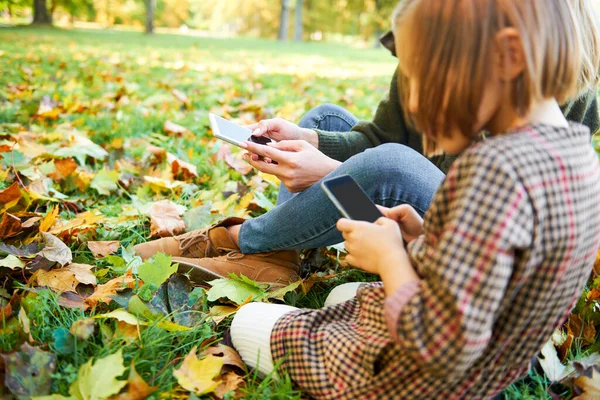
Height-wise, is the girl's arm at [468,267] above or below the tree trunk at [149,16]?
below

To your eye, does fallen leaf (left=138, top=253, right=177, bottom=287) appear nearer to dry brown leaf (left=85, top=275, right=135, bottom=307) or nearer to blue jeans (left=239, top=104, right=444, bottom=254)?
dry brown leaf (left=85, top=275, right=135, bottom=307)

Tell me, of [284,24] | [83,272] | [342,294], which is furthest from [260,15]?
[342,294]

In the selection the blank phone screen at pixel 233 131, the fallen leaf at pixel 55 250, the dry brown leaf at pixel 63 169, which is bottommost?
the fallen leaf at pixel 55 250

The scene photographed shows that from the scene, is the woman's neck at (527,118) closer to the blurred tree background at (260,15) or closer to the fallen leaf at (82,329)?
the fallen leaf at (82,329)

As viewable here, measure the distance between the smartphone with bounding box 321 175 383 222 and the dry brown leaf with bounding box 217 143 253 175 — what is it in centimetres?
138

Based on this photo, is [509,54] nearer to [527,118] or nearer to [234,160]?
[527,118]

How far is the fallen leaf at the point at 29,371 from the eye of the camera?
41.3 inches

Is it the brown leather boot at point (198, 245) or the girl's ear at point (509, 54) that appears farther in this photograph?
the brown leather boot at point (198, 245)

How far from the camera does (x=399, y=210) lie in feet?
4.09

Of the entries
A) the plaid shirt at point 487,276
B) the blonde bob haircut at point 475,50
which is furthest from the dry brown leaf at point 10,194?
the blonde bob haircut at point 475,50

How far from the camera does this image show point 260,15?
35.6 metres

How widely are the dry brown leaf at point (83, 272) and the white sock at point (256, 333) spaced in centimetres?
48

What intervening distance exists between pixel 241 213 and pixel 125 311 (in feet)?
2.72

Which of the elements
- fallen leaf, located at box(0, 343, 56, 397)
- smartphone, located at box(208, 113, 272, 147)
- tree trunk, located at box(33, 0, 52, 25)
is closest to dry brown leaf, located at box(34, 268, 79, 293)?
fallen leaf, located at box(0, 343, 56, 397)
